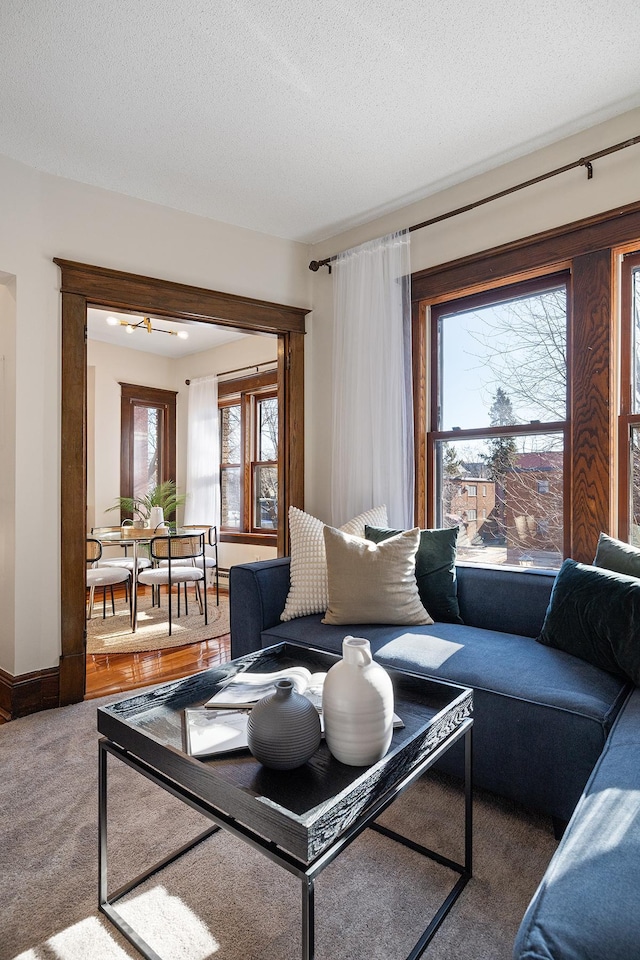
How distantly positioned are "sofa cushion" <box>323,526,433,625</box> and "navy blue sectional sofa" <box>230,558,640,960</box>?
6 centimetres

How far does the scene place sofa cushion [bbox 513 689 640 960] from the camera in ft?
2.69

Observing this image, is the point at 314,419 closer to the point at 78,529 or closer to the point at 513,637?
the point at 78,529

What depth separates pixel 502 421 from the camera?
118 inches

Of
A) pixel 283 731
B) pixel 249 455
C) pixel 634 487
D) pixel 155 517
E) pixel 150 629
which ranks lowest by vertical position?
pixel 150 629

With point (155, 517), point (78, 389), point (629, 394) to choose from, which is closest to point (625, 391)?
point (629, 394)

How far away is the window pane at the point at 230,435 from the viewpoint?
613cm

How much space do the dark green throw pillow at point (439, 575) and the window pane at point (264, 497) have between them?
3.13m

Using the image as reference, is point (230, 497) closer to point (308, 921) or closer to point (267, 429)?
point (267, 429)

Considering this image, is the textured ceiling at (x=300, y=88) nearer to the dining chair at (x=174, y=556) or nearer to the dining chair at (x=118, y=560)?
the dining chair at (x=174, y=556)

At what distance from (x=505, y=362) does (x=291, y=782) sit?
7.94 ft

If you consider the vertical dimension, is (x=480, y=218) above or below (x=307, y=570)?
above

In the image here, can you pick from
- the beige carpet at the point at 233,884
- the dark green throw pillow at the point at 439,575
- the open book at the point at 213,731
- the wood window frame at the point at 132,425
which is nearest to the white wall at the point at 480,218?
the dark green throw pillow at the point at 439,575

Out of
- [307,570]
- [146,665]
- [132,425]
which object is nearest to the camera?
[307,570]

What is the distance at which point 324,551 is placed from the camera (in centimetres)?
280
